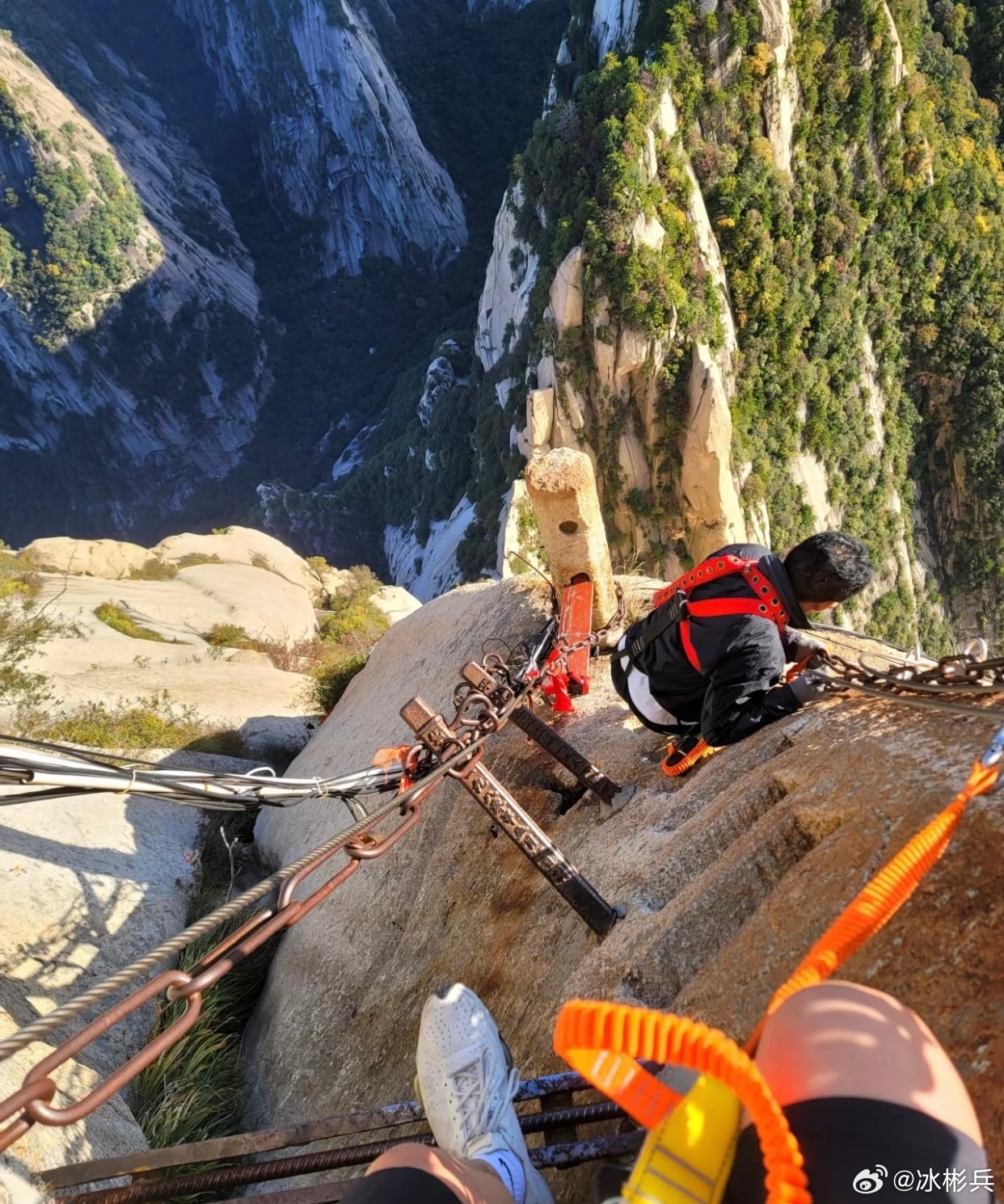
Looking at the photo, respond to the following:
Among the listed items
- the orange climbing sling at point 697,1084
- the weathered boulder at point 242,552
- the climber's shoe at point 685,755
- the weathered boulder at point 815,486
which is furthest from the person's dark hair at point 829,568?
the weathered boulder at point 815,486

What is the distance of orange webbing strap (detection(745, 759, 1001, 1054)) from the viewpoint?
1.30 m

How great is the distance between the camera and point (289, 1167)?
7.86 ft

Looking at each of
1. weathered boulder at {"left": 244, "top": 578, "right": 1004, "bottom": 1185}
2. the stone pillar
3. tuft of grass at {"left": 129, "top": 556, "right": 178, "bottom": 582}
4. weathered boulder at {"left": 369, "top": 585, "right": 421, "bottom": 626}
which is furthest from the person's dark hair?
tuft of grass at {"left": 129, "top": 556, "right": 178, "bottom": 582}

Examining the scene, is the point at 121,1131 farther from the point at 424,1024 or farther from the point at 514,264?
the point at 514,264

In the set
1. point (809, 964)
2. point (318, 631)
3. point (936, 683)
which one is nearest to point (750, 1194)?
point (809, 964)

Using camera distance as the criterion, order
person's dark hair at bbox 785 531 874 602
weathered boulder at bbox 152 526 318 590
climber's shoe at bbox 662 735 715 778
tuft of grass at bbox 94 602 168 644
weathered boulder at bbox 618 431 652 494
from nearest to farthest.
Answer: person's dark hair at bbox 785 531 874 602, climber's shoe at bbox 662 735 715 778, tuft of grass at bbox 94 602 168 644, weathered boulder at bbox 152 526 318 590, weathered boulder at bbox 618 431 652 494

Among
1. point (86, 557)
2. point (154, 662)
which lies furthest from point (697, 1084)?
point (86, 557)

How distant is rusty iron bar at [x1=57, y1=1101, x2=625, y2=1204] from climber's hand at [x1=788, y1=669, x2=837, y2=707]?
180cm

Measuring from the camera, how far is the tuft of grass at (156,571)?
63.2 feet

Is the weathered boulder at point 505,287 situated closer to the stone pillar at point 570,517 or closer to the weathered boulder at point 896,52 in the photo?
the weathered boulder at point 896,52

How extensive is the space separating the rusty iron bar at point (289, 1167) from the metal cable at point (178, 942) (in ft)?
3.07

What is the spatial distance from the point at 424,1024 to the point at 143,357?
7028cm

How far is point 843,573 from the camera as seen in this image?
9.47 ft

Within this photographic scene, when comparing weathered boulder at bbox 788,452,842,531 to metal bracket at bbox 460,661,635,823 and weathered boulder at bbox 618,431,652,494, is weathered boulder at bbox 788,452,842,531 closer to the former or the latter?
weathered boulder at bbox 618,431,652,494
